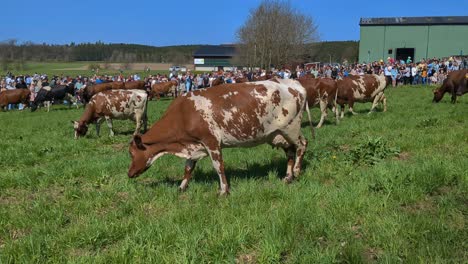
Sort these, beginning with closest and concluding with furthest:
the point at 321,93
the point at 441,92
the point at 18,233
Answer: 1. the point at 18,233
2. the point at 321,93
3. the point at 441,92

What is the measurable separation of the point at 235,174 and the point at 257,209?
242 centimetres

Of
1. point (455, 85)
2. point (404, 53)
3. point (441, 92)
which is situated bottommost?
point (441, 92)

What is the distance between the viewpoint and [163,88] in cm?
3841

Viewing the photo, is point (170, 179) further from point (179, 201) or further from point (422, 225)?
point (422, 225)

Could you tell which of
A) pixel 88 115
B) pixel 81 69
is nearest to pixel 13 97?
pixel 88 115

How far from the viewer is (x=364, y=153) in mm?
8648

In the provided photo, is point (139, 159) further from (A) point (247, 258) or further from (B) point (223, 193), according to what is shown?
(A) point (247, 258)

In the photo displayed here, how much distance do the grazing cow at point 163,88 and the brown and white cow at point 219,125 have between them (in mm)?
30649

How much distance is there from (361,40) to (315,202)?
6622cm

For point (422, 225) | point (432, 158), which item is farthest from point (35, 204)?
point (432, 158)

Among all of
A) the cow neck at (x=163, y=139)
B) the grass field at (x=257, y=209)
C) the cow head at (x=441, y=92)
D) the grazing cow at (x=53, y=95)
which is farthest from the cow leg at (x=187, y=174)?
the grazing cow at (x=53, y=95)

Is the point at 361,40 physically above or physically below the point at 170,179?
above

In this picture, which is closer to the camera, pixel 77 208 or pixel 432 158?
pixel 77 208

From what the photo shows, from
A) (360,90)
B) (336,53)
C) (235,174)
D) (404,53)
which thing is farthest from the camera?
(336,53)
